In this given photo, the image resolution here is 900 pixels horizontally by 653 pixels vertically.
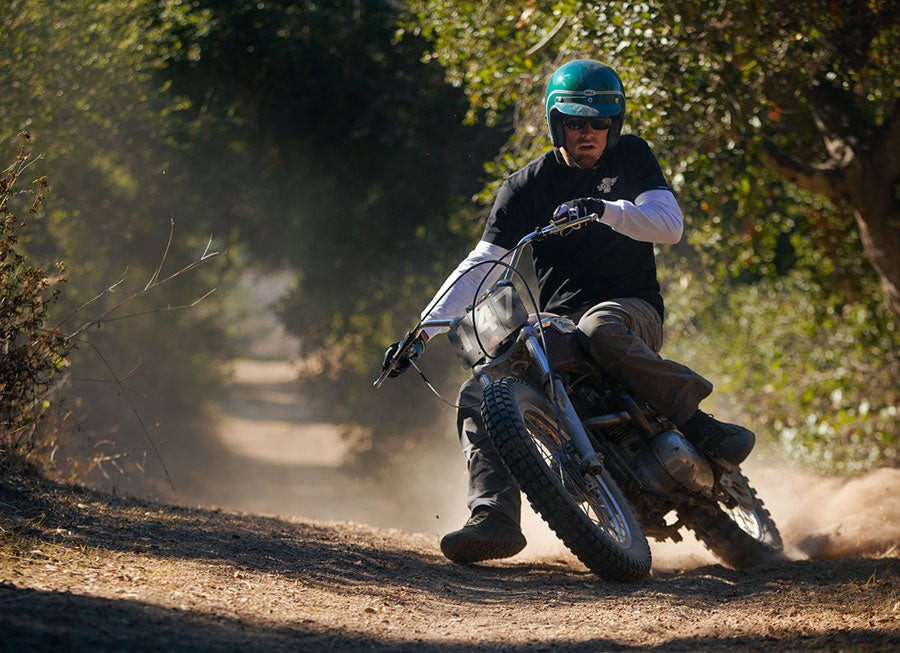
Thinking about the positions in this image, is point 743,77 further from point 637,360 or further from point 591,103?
point 637,360

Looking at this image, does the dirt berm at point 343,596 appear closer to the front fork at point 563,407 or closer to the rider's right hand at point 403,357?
the front fork at point 563,407

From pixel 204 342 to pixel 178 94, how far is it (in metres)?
8.87

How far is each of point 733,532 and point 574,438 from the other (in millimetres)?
1497

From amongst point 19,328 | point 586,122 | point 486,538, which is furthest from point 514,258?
point 19,328

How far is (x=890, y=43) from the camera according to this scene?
26.4ft

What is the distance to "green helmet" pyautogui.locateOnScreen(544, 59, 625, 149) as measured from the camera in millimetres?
4891

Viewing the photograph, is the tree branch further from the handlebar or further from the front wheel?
the front wheel

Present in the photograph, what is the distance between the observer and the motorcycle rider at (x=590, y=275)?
4625 mm

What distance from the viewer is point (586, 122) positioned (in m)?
4.95

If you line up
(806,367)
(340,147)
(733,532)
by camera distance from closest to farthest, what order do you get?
(733,532), (806,367), (340,147)

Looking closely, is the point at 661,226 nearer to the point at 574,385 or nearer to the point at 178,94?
the point at 574,385

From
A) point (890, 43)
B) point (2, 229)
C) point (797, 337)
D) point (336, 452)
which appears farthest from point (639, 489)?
point (336, 452)

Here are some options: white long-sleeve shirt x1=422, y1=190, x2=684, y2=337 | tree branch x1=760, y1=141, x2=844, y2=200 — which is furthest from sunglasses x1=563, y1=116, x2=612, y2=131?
tree branch x1=760, y1=141, x2=844, y2=200

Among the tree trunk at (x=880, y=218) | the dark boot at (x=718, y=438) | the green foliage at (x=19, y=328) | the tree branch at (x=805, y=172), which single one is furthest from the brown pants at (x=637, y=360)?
the tree trunk at (x=880, y=218)
